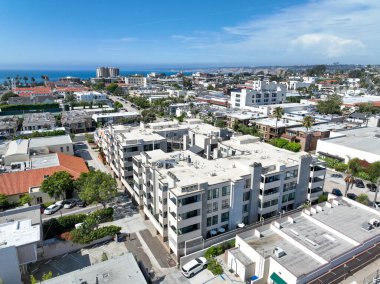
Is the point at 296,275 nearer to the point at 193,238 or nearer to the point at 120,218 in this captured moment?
the point at 193,238

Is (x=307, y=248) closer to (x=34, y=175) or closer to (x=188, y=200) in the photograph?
(x=188, y=200)

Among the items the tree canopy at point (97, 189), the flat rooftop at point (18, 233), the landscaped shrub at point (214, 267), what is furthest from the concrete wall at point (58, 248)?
the landscaped shrub at point (214, 267)

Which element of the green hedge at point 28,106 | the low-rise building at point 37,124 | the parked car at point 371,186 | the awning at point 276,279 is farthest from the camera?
the green hedge at point 28,106

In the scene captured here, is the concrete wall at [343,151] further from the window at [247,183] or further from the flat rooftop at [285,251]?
the flat rooftop at [285,251]

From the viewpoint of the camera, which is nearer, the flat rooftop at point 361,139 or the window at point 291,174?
the window at point 291,174

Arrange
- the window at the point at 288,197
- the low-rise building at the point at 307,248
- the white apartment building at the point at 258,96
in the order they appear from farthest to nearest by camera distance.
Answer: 1. the white apartment building at the point at 258,96
2. the window at the point at 288,197
3. the low-rise building at the point at 307,248

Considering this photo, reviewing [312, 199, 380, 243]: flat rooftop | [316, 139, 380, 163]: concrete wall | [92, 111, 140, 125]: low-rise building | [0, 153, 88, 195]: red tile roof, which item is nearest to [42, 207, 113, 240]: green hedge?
[0, 153, 88, 195]: red tile roof
